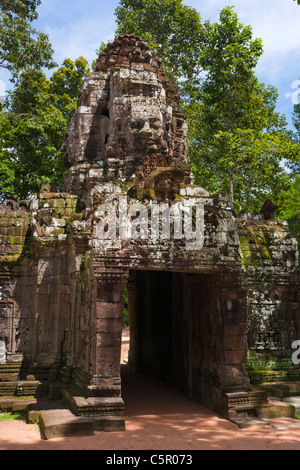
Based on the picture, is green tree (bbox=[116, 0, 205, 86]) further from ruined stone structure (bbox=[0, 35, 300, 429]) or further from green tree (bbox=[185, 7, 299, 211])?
ruined stone structure (bbox=[0, 35, 300, 429])

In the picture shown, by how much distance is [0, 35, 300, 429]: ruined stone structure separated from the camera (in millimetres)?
8047

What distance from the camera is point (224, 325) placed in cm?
857

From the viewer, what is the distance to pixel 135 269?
10.7 meters

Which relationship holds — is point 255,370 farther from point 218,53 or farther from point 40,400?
point 218,53

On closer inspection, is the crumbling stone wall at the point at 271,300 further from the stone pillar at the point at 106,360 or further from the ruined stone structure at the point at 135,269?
the stone pillar at the point at 106,360

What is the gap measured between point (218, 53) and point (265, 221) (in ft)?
43.3

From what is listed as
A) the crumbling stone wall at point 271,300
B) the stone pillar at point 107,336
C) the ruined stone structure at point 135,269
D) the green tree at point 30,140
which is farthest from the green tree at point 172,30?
the stone pillar at point 107,336

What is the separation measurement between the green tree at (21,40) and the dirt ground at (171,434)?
1591 centimetres

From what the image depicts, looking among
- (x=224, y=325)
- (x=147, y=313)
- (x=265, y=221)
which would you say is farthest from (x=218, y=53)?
(x=224, y=325)

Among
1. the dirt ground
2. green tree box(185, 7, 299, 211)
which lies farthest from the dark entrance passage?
green tree box(185, 7, 299, 211)

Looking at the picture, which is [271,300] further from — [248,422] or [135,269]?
[248,422]

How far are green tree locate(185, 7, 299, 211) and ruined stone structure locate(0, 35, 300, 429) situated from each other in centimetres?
841

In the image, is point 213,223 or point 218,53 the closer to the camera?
point 213,223

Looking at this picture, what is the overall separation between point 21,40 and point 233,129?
1114cm
